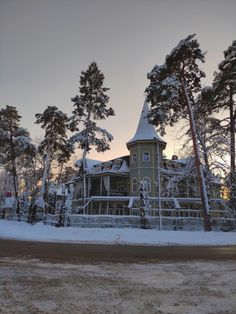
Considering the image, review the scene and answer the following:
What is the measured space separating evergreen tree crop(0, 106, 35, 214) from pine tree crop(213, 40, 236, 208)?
2362 centimetres

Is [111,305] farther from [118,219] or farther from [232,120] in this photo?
[232,120]

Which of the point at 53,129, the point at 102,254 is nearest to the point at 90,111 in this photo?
the point at 53,129

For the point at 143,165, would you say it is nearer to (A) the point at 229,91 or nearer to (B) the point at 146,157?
(B) the point at 146,157

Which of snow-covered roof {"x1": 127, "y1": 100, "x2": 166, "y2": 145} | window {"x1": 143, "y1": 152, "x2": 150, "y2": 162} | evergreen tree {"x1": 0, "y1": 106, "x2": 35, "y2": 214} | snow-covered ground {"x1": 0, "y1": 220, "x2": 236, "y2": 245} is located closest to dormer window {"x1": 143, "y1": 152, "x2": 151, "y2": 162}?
window {"x1": 143, "y1": 152, "x2": 150, "y2": 162}

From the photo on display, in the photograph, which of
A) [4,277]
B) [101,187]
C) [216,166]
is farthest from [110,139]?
[4,277]

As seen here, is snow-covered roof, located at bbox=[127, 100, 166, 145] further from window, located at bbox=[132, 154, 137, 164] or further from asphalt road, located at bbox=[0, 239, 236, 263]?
asphalt road, located at bbox=[0, 239, 236, 263]

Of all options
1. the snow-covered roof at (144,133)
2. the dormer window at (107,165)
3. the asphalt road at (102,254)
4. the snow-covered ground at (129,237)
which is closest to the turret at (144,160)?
the snow-covered roof at (144,133)

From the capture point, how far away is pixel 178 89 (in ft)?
74.2

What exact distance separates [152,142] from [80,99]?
33.4 ft

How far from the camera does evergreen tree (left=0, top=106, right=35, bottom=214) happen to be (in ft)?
124

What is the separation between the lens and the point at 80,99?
31.7m

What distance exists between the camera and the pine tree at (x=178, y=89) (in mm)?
21766

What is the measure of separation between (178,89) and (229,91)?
5.33 meters

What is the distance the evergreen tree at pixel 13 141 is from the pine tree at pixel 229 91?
77.5 feet
